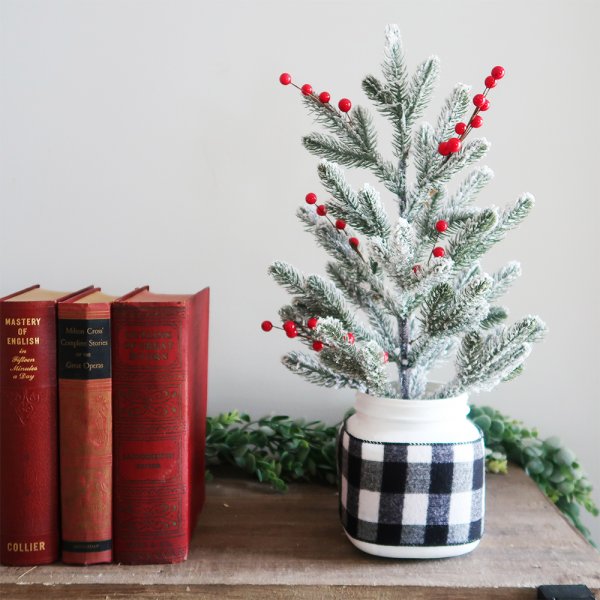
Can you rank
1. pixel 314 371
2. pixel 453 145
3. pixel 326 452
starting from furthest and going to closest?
1. pixel 326 452
2. pixel 314 371
3. pixel 453 145

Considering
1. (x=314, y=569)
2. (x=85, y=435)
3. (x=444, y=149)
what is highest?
(x=444, y=149)

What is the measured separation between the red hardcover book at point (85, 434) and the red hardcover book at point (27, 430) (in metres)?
0.01

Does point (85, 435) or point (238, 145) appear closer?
point (85, 435)

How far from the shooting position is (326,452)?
99 centimetres

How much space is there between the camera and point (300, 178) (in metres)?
1.09

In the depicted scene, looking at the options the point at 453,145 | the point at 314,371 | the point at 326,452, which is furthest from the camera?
the point at 326,452

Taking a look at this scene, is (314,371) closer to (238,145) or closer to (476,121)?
(476,121)

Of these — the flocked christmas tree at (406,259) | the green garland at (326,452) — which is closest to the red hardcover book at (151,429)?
the flocked christmas tree at (406,259)

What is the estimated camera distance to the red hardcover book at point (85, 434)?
29.0 inches

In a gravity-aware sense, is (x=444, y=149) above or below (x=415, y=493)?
above

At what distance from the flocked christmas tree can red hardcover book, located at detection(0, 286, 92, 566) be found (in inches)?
9.7

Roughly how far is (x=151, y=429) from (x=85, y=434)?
0.07 meters

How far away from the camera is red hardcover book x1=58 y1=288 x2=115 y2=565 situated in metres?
0.74

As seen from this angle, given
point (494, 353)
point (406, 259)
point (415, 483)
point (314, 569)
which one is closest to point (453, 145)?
point (406, 259)
